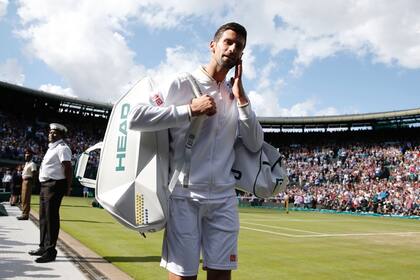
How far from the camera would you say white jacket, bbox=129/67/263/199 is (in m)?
2.69

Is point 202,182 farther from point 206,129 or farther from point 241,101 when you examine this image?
point 241,101

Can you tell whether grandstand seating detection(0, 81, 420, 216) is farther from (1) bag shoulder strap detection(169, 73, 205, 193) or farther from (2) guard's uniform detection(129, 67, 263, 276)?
(1) bag shoulder strap detection(169, 73, 205, 193)

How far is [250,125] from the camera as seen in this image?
121 inches

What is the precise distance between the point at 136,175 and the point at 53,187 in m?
4.38

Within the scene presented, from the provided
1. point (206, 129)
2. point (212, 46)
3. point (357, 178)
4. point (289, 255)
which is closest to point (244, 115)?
point (206, 129)

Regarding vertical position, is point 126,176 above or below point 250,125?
below

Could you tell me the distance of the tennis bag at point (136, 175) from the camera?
9.02 feet

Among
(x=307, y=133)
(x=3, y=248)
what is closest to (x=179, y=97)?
(x=3, y=248)

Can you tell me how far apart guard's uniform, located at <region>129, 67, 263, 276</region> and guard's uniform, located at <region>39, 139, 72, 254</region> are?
4233mm

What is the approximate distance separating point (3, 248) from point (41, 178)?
1.54 meters

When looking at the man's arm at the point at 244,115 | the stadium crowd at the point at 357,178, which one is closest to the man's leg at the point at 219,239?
the man's arm at the point at 244,115

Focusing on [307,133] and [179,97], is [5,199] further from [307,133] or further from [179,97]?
[307,133]

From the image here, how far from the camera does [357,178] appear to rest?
1527 inches

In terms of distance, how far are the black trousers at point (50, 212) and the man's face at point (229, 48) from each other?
4599 mm
